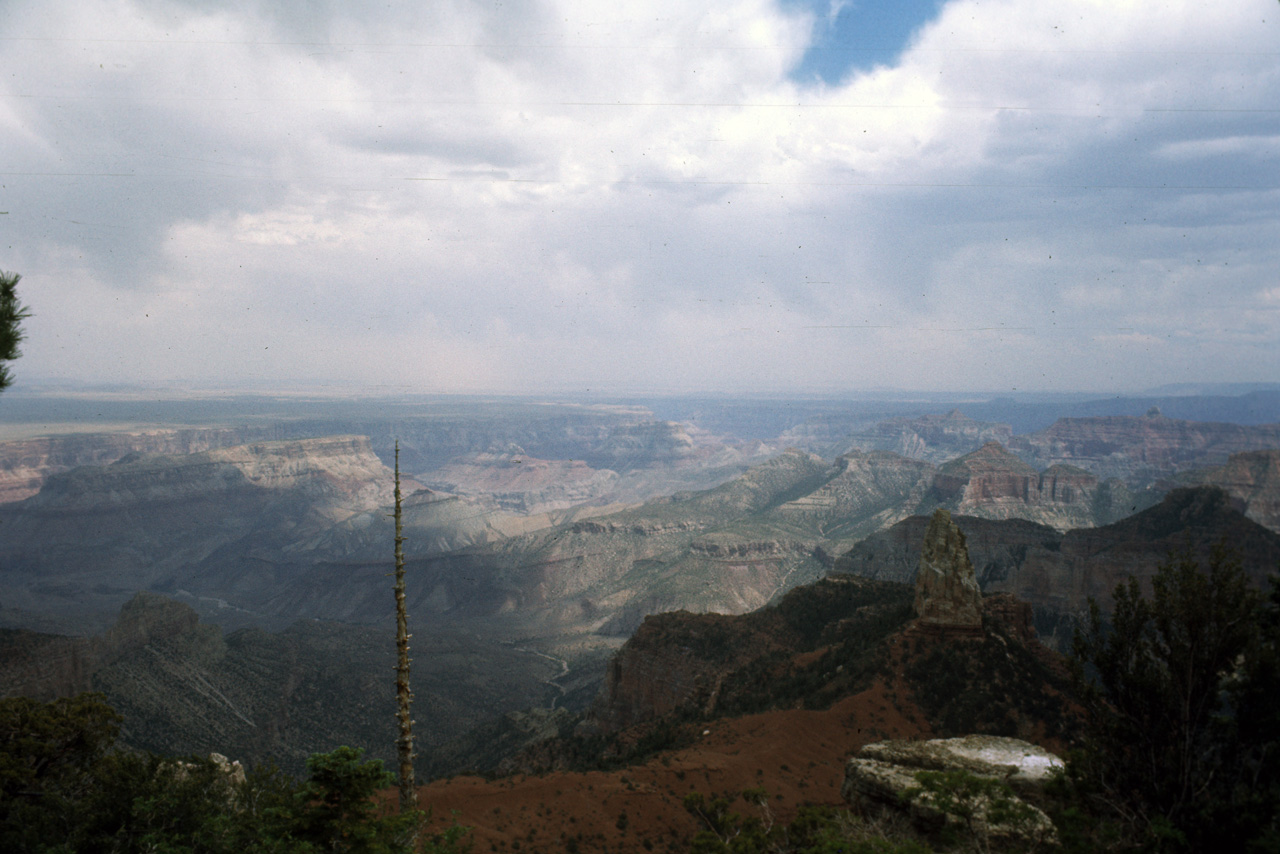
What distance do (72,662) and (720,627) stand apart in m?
65.2

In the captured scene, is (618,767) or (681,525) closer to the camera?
(618,767)

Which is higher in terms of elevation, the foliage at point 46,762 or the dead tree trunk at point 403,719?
the dead tree trunk at point 403,719

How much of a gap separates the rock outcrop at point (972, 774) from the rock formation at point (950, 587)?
16491 mm

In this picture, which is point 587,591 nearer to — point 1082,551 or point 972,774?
point 1082,551

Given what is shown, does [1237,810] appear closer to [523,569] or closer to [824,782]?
[824,782]

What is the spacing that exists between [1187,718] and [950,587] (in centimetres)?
2850

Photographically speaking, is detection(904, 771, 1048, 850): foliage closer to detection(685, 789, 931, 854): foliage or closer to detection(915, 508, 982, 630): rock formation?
detection(685, 789, 931, 854): foliage

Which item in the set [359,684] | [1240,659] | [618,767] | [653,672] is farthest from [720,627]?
[359,684]

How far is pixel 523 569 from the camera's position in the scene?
187 meters

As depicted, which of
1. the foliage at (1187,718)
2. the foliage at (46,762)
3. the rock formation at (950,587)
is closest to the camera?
the foliage at (1187,718)

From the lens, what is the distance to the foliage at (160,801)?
16312mm

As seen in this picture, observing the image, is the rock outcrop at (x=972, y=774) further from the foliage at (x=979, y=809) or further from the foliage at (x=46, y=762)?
the foliage at (x=46, y=762)

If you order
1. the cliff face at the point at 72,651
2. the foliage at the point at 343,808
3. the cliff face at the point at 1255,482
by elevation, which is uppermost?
the foliage at the point at 343,808

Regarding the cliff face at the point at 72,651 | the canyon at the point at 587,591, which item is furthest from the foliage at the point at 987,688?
the cliff face at the point at 72,651
